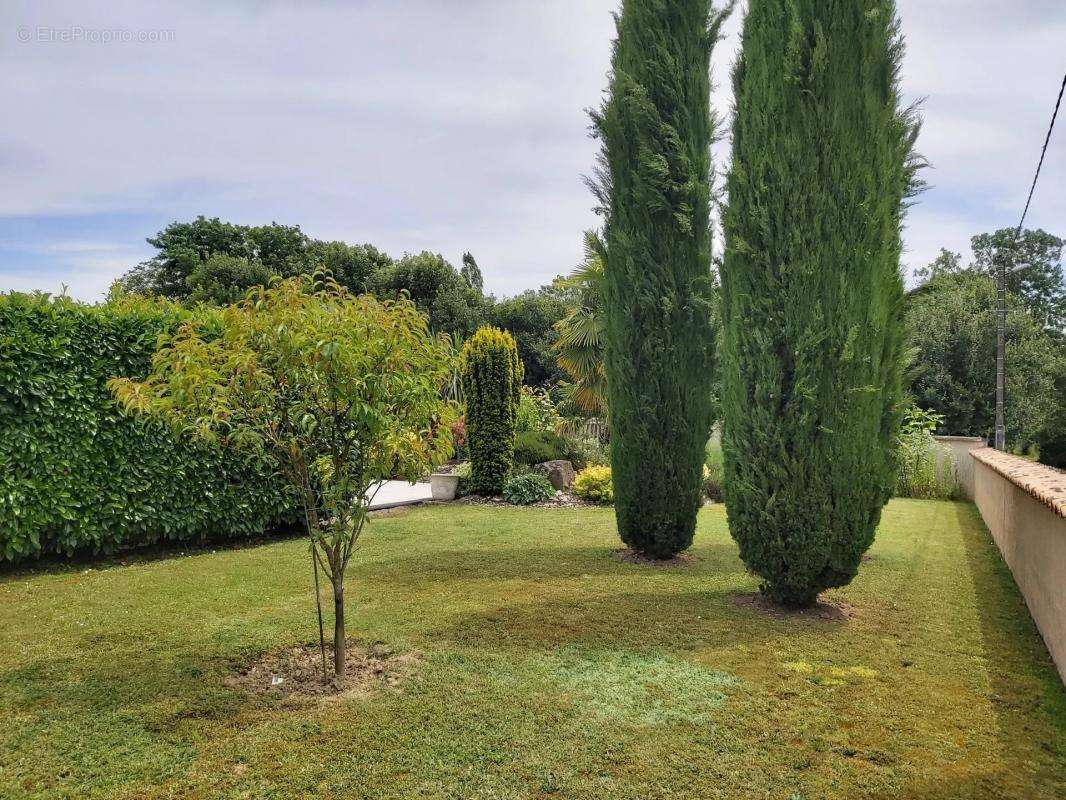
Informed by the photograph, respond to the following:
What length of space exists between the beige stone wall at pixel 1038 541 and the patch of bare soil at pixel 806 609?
1.28 meters

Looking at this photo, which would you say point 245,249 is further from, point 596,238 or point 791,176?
point 791,176

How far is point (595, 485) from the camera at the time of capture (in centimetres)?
1151

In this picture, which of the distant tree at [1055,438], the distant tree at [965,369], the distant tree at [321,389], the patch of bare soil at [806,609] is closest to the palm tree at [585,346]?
the patch of bare soil at [806,609]

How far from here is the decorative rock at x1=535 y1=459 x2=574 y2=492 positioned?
40.5ft

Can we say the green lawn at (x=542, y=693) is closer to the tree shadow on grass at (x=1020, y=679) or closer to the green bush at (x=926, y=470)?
the tree shadow on grass at (x=1020, y=679)

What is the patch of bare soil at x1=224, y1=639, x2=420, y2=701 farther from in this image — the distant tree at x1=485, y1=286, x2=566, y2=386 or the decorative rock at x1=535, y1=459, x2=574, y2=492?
the distant tree at x1=485, y1=286, x2=566, y2=386

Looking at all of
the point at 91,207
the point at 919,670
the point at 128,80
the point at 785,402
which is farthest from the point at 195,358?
the point at 91,207

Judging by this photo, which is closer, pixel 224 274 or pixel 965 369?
pixel 965 369

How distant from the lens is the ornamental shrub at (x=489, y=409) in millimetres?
11961

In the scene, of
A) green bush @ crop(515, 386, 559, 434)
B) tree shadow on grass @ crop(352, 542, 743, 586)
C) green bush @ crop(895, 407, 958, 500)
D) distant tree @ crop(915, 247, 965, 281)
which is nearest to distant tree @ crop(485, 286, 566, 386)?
green bush @ crop(515, 386, 559, 434)

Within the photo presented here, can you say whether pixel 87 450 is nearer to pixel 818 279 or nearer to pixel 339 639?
pixel 339 639

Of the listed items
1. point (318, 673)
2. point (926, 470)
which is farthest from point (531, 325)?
point (318, 673)

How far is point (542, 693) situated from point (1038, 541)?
161 inches

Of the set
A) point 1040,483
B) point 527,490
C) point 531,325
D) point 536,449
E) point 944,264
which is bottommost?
point 527,490
